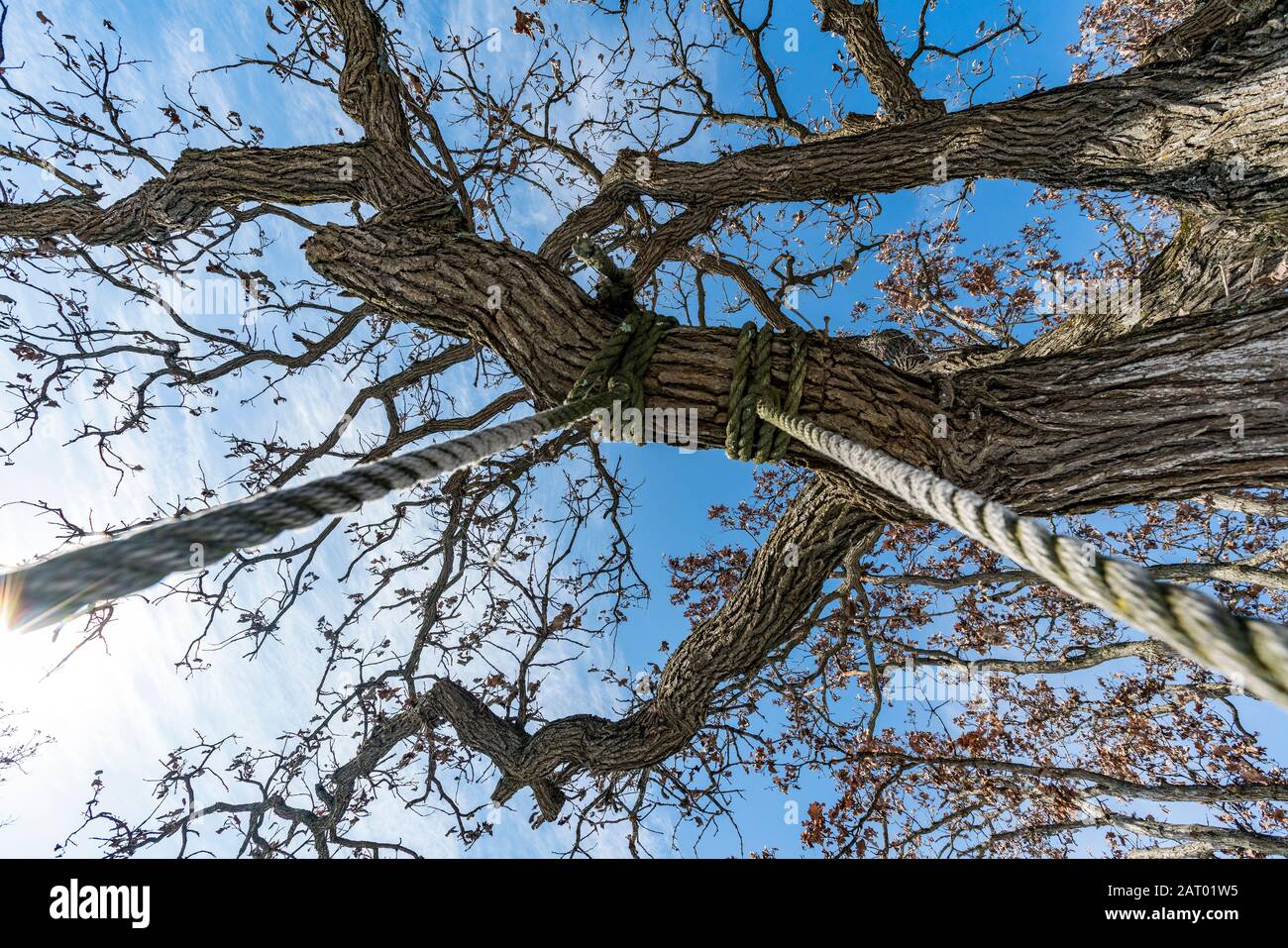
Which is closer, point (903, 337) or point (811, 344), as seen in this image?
point (811, 344)

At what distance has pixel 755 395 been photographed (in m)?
2.45

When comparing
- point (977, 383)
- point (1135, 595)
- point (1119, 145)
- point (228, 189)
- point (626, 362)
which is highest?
point (228, 189)

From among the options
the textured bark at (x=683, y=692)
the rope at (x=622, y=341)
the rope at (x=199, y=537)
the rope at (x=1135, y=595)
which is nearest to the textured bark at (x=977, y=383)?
the rope at (x=622, y=341)

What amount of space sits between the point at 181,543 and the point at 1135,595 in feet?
4.99

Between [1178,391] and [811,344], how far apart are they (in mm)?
1495

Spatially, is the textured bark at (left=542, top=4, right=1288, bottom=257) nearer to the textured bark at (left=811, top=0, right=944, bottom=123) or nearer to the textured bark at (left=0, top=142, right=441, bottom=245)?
the textured bark at (left=811, top=0, right=944, bottom=123)

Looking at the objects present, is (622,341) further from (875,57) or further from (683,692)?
(875,57)

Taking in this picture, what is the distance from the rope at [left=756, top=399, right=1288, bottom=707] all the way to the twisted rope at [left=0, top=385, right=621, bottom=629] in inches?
49.5

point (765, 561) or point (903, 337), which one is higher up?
point (903, 337)

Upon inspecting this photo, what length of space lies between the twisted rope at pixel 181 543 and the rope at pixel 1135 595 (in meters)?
1.26

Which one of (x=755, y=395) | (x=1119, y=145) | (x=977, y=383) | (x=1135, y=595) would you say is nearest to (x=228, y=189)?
(x=755, y=395)
